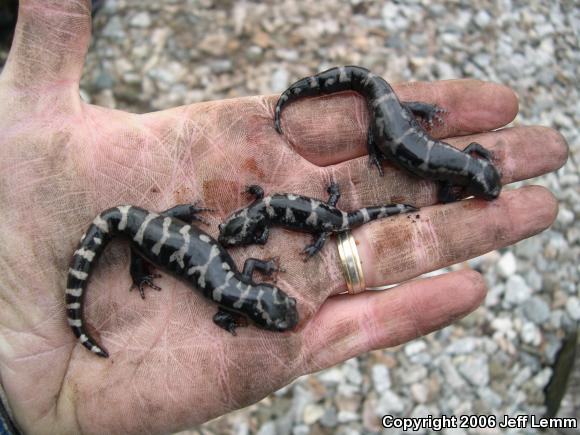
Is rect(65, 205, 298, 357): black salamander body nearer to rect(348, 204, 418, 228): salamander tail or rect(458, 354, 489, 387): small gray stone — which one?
rect(348, 204, 418, 228): salamander tail

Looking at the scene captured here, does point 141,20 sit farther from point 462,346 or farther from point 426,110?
point 462,346

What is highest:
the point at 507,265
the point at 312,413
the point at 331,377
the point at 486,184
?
the point at 486,184

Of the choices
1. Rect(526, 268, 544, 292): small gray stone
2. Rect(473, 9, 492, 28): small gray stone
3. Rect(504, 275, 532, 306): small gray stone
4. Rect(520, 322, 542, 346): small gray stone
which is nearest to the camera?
Rect(520, 322, 542, 346): small gray stone

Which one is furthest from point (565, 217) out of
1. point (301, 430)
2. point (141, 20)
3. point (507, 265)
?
point (141, 20)

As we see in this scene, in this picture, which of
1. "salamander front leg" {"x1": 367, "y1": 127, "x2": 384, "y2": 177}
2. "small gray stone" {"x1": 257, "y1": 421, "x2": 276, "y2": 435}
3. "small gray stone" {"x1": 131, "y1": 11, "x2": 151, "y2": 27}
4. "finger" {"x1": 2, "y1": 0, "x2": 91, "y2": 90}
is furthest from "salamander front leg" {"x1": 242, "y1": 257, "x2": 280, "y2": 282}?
"small gray stone" {"x1": 131, "y1": 11, "x2": 151, "y2": 27}

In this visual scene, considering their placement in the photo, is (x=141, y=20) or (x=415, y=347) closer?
(x=415, y=347)
